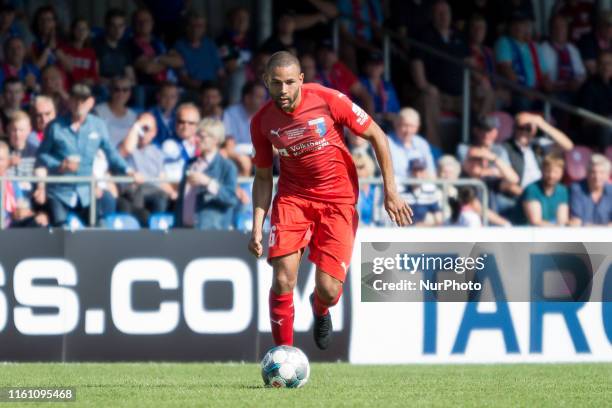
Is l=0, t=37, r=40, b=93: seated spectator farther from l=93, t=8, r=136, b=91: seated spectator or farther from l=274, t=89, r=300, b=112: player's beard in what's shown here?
l=274, t=89, r=300, b=112: player's beard

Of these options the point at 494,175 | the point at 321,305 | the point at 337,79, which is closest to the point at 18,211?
the point at 321,305

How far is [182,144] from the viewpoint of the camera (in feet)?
46.9

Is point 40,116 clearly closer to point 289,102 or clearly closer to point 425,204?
point 425,204

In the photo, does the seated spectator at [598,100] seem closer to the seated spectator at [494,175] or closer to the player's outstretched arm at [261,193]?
the seated spectator at [494,175]

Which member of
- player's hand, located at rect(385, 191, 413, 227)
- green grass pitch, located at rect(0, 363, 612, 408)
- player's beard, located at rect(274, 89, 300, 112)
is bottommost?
green grass pitch, located at rect(0, 363, 612, 408)

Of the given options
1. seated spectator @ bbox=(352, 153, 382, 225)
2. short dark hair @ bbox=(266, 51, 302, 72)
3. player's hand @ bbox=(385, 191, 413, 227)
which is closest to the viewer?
short dark hair @ bbox=(266, 51, 302, 72)

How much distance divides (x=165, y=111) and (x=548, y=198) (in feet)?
13.1

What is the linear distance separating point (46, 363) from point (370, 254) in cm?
291

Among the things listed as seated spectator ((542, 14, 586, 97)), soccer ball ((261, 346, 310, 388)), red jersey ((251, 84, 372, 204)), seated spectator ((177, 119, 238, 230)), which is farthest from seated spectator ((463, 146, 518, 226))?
soccer ball ((261, 346, 310, 388))

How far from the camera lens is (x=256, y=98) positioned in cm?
1502

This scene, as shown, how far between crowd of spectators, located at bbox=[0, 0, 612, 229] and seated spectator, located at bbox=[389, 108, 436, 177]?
0.06 ft

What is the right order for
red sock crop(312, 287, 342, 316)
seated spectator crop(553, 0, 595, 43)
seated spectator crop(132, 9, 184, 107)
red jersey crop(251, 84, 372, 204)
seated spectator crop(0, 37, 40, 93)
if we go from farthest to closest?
seated spectator crop(553, 0, 595, 43) → seated spectator crop(132, 9, 184, 107) → seated spectator crop(0, 37, 40, 93) → red sock crop(312, 287, 342, 316) → red jersey crop(251, 84, 372, 204)

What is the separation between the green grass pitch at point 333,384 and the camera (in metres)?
8.47

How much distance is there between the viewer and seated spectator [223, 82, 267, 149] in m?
14.9
